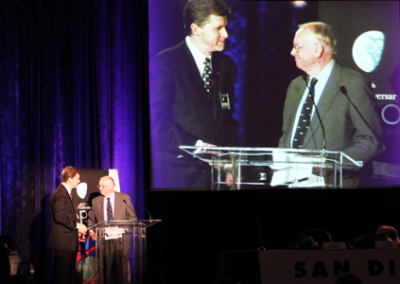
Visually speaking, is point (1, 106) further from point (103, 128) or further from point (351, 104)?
point (351, 104)

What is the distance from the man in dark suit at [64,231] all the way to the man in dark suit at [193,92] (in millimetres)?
1517

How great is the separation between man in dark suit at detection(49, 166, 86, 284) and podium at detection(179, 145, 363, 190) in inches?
71.4

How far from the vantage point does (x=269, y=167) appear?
6.26 m

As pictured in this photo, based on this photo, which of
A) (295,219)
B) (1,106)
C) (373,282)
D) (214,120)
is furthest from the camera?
(295,219)

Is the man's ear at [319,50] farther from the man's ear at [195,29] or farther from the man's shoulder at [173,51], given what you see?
the man's shoulder at [173,51]

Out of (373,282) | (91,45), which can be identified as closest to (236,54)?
(91,45)

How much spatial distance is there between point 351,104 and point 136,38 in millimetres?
3182

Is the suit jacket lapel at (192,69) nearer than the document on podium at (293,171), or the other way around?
the document on podium at (293,171)

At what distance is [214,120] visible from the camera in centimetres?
631

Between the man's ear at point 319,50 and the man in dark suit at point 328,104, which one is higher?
the man's ear at point 319,50

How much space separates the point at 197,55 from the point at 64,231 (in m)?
2.96

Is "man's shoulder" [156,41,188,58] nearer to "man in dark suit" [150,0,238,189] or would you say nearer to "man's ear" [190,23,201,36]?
"man in dark suit" [150,0,238,189]

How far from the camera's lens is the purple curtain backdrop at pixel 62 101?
5.88 metres

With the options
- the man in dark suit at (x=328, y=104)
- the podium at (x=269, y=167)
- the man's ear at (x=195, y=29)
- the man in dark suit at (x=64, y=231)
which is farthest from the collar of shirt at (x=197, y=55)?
the man in dark suit at (x=64, y=231)
